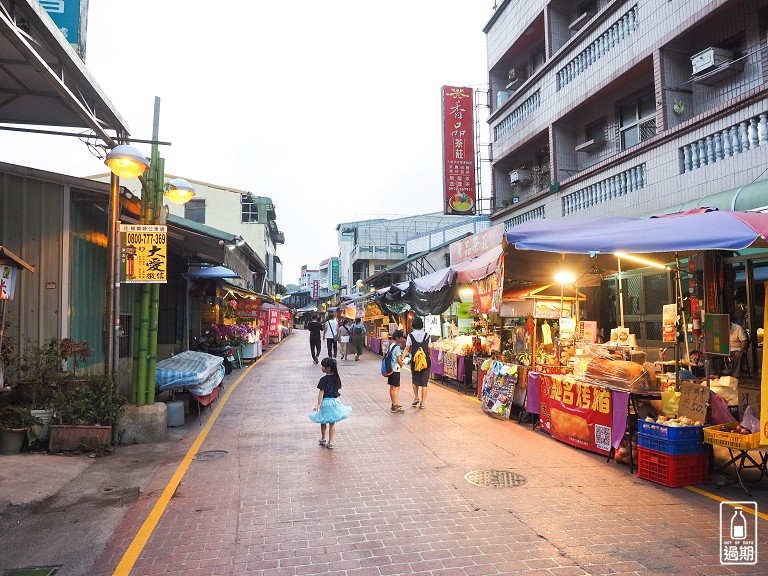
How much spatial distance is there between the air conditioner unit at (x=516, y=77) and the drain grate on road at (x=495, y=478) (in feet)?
52.6

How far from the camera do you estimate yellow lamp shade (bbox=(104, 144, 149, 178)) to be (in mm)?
7032

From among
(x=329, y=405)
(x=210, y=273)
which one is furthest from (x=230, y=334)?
(x=329, y=405)

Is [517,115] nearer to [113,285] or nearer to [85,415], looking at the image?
[113,285]

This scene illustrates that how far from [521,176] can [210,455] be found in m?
14.4

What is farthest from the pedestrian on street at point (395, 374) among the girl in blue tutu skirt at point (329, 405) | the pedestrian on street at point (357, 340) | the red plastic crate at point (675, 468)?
the pedestrian on street at point (357, 340)

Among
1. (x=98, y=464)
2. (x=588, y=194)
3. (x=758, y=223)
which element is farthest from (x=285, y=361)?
(x=758, y=223)

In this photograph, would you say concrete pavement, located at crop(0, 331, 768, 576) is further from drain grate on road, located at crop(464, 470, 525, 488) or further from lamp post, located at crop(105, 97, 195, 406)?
lamp post, located at crop(105, 97, 195, 406)

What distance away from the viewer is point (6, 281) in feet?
20.6

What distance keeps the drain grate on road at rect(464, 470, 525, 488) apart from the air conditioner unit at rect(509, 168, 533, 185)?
44.4ft

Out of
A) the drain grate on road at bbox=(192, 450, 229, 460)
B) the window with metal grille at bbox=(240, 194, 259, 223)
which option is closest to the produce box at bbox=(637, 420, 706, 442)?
the drain grate on road at bbox=(192, 450, 229, 460)

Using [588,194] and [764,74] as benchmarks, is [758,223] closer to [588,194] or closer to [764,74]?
[764,74]

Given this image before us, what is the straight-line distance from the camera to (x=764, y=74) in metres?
9.71

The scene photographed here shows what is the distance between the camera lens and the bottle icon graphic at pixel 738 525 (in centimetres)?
452

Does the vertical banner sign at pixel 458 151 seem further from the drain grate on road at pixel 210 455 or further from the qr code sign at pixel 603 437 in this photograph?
the drain grate on road at pixel 210 455
